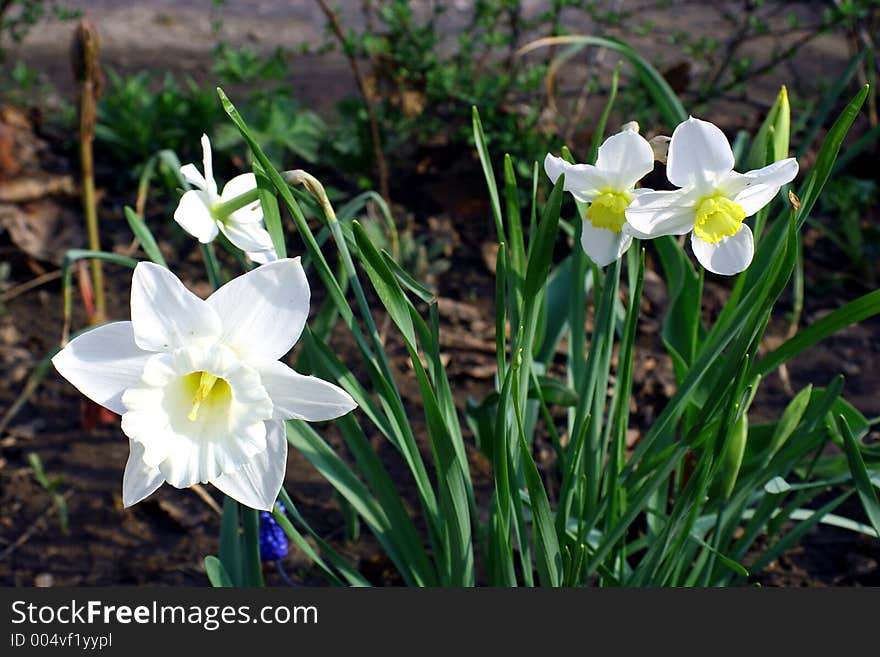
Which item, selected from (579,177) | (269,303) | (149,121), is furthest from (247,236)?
(149,121)

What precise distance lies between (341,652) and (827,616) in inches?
27.7

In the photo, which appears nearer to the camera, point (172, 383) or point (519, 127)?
point (172, 383)

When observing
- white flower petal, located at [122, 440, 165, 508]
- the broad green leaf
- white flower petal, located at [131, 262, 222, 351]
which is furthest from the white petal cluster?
white flower petal, located at [122, 440, 165, 508]

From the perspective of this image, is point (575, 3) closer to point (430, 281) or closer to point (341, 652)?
point (430, 281)

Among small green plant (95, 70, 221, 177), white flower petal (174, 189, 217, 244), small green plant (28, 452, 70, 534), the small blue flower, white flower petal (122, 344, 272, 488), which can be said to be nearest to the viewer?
white flower petal (122, 344, 272, 488)

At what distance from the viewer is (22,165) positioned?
297cm

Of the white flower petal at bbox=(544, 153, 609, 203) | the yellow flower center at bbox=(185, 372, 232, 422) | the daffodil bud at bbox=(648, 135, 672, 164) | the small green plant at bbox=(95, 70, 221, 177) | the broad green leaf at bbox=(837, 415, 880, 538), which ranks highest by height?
the small green plant at bbox=(95, 70, 221, 177)

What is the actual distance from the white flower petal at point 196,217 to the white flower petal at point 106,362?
0.14 m

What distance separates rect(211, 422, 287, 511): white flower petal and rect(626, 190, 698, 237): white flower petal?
459mm

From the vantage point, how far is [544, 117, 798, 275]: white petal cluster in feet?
3.17

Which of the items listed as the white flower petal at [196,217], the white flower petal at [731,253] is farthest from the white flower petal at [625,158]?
the white flower petal at [196,217]

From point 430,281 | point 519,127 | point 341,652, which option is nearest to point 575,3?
point 519,127

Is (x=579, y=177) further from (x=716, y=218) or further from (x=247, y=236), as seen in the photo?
(x=247, y=236)

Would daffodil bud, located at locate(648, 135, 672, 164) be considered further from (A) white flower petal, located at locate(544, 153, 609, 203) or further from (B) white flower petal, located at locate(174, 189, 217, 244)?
(B) white flower petal, located at locate(174, 189, 217, 244)
